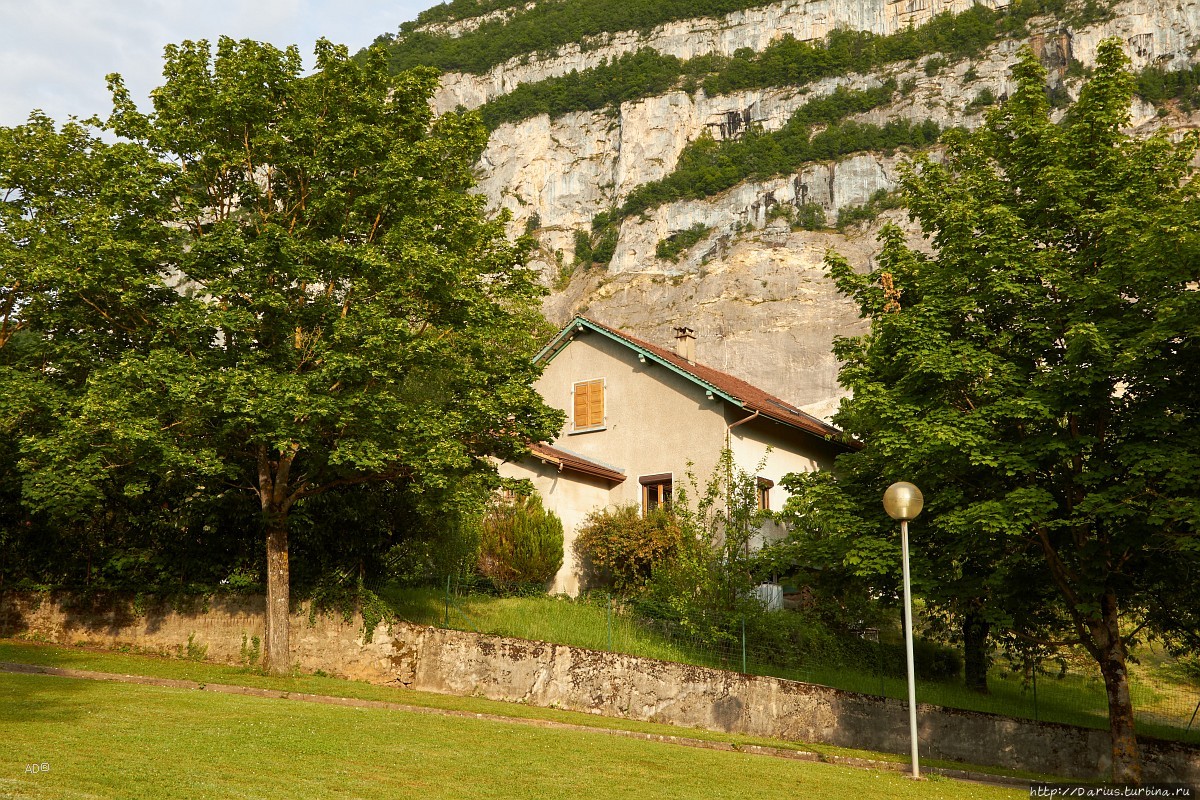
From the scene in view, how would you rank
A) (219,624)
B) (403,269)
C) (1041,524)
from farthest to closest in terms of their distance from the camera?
(219,624) < (403,269) < (1041,524)

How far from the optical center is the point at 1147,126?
118 metres

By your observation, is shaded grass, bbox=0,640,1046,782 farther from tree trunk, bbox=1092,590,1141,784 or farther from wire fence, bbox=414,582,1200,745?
wire fence, bbox=414,582,1200,745

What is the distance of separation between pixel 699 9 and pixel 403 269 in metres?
175

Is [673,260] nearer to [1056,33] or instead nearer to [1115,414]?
[1056,33]

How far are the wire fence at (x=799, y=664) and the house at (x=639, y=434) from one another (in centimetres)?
710

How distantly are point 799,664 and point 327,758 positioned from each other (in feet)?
41.6

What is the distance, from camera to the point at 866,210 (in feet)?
445

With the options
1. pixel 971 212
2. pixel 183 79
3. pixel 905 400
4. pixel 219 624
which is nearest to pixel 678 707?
pixel 905 400

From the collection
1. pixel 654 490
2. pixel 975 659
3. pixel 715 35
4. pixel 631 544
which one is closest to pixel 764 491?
pixel 654 490

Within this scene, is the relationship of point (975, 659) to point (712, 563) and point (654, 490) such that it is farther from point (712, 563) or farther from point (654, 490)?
point (654, 490)

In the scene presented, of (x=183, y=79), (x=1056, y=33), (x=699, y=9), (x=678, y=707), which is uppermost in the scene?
(x=699, y=9)

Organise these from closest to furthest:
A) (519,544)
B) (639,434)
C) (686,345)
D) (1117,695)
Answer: (1117,695) < (519,544) < (639,434) < (686,345)

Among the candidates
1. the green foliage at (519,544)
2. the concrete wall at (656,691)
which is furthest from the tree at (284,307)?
the green foliage at (519,544)

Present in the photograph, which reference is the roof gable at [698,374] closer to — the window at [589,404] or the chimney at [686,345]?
the chimney at [686,345]
